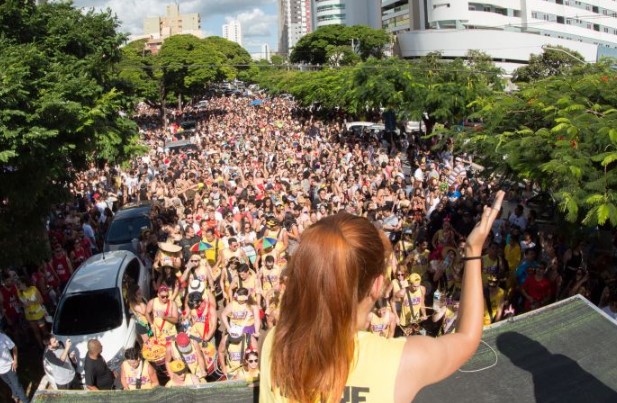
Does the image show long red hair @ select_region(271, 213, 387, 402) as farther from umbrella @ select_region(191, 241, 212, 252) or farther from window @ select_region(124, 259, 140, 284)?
umbrella @ select_region(191, 241, 212, 252)

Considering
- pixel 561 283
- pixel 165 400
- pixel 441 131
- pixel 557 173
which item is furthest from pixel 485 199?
pixel 165 400

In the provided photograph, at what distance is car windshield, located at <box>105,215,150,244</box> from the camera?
530 inches

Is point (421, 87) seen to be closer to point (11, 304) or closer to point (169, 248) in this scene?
point (169, 248)

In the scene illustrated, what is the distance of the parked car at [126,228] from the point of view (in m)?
13.2

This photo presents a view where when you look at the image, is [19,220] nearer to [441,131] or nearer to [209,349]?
[209,349]

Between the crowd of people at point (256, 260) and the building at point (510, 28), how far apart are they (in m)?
59.6

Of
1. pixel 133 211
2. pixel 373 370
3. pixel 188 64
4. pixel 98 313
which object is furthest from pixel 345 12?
pixel 373 370

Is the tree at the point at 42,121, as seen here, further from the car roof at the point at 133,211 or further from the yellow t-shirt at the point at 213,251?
the car roof at the point at 133,211

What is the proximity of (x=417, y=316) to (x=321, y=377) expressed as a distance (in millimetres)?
6783

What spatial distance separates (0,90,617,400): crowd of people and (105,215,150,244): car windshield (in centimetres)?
42

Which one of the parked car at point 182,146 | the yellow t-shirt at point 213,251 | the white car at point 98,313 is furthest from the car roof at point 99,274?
the parked car at point 182,146

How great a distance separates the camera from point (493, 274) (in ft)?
28.8

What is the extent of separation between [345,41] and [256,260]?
8866cm

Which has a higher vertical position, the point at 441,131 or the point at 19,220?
the point at 441,131
